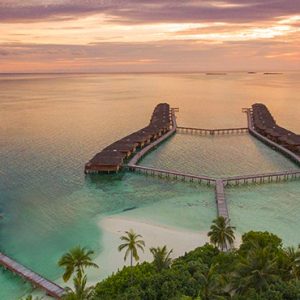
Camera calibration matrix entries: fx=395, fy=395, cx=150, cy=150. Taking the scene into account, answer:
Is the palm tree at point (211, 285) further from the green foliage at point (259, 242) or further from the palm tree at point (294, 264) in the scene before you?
the palm tree at point (294, 264)

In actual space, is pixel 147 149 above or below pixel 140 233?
below

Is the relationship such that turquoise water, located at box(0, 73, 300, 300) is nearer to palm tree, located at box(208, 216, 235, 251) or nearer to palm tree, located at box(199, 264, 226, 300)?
palm tree, located at box(208, 216, 235, 251)

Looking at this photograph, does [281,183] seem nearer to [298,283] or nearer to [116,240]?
[116,240]

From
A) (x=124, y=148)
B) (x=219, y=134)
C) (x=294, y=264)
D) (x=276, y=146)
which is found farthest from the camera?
(x=219, y=134)

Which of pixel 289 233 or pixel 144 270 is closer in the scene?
pixel 144 270

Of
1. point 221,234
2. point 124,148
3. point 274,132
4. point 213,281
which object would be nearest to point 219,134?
point 274,132

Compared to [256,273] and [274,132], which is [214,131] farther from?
[256,273]

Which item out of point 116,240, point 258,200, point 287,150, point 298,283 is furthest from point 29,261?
point 287,150
